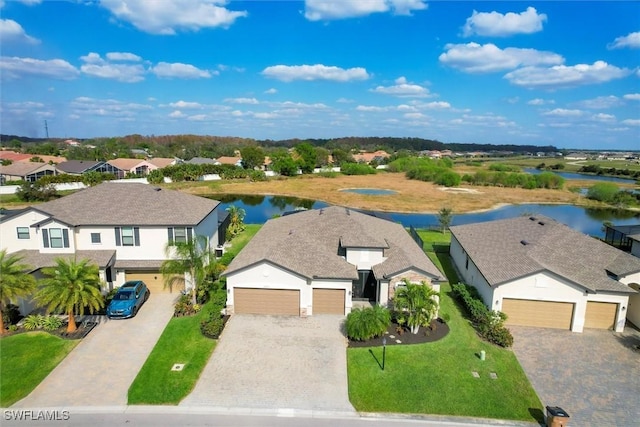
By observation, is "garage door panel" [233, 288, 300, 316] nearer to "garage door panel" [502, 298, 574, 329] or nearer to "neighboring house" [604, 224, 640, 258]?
"garage door panel" [502, 298, 574, 329]

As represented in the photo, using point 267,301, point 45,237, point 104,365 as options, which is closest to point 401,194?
point 267,301

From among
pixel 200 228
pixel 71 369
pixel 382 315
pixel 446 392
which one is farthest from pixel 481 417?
pixel 200 228

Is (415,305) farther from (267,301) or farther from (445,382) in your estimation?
(267,301)

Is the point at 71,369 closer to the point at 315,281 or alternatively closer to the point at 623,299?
the point at 315,281

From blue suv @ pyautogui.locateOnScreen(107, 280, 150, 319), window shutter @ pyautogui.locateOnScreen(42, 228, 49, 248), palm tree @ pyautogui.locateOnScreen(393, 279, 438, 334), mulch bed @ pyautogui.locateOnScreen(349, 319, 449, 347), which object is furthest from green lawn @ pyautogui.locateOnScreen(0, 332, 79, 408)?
palm tree @ pyautogui.locateOnScreen(393, 279, 438, 334)

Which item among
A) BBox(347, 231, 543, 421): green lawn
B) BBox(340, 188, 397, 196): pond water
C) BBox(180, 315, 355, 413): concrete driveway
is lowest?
BBox(340, 188, 397, 196): pond water
